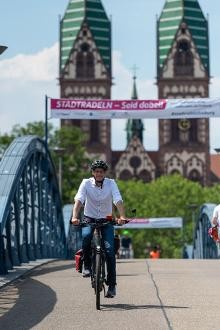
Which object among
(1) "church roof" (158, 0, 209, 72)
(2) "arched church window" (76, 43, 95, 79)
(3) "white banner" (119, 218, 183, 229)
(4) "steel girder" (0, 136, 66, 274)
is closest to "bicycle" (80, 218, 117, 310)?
(4) "steel girder" (0, 136, 66, 274)

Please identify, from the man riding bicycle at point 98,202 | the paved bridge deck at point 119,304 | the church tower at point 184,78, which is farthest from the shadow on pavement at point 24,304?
the church tower at point 184,78

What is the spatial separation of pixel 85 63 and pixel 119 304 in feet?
357

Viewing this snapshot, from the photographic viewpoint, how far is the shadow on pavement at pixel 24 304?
10523 millimetres

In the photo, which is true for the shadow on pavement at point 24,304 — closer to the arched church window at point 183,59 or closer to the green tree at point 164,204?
the green tree at point 164,204

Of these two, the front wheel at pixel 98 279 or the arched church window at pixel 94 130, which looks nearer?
the front wheel at pixel 98 279

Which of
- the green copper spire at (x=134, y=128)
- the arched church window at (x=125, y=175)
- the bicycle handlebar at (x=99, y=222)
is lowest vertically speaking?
the bicycle handlebar at (x=99, y=222)

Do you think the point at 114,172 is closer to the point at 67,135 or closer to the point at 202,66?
the point at 202,66

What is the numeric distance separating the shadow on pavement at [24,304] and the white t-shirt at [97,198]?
3.47 ft

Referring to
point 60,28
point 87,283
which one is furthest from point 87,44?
point 87,283

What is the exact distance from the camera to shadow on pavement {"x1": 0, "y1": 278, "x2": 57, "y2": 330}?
414 inches

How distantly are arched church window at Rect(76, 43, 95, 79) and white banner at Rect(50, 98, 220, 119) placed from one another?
8393 centimetres

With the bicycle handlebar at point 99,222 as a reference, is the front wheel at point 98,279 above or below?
below

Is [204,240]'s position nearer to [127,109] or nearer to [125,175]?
[127,109]

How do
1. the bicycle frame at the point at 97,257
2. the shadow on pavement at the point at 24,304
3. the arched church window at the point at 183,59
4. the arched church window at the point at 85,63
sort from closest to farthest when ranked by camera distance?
1. the shadow on pavement at the point at 24,304
2. the bicycle frame at the point at 97,257
3. the arched church window at the point at 183,59
4. the arched church window at the point at 85,63
